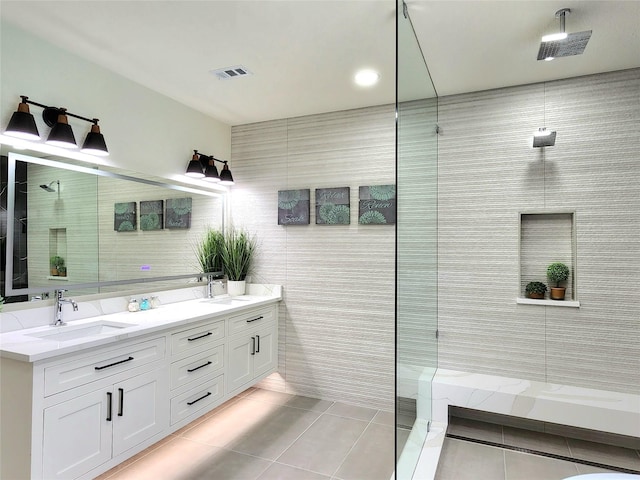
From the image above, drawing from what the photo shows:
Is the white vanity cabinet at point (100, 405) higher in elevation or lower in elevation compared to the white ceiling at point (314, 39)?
lower

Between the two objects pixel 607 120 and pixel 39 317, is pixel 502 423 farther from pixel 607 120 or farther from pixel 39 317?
pixel 39 317

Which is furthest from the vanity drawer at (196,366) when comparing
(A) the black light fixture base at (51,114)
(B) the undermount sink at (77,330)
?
(A) the black light fixture base at (51,114)

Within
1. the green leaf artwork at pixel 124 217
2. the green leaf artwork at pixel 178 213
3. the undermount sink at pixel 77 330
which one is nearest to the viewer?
the undermount sink at pixel 77 330

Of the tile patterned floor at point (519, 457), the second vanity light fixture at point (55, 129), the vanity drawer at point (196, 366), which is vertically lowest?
the tile patterned floor at point (519, 457)

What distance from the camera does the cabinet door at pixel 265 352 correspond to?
11.0ft

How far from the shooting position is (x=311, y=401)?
3.49 m

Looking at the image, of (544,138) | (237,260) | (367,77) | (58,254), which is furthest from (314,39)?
(237,260)

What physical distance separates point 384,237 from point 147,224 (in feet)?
6.37

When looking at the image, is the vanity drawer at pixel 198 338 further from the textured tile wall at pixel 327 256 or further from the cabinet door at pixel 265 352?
the textured tile wall at pixel 327 256

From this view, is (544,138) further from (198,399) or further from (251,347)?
(198,399)

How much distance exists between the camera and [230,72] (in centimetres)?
271

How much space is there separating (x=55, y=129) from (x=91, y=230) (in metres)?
0.67

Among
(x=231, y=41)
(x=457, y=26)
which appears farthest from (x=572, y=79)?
(x=231, y=41)

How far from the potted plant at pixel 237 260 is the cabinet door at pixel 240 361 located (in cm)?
63
